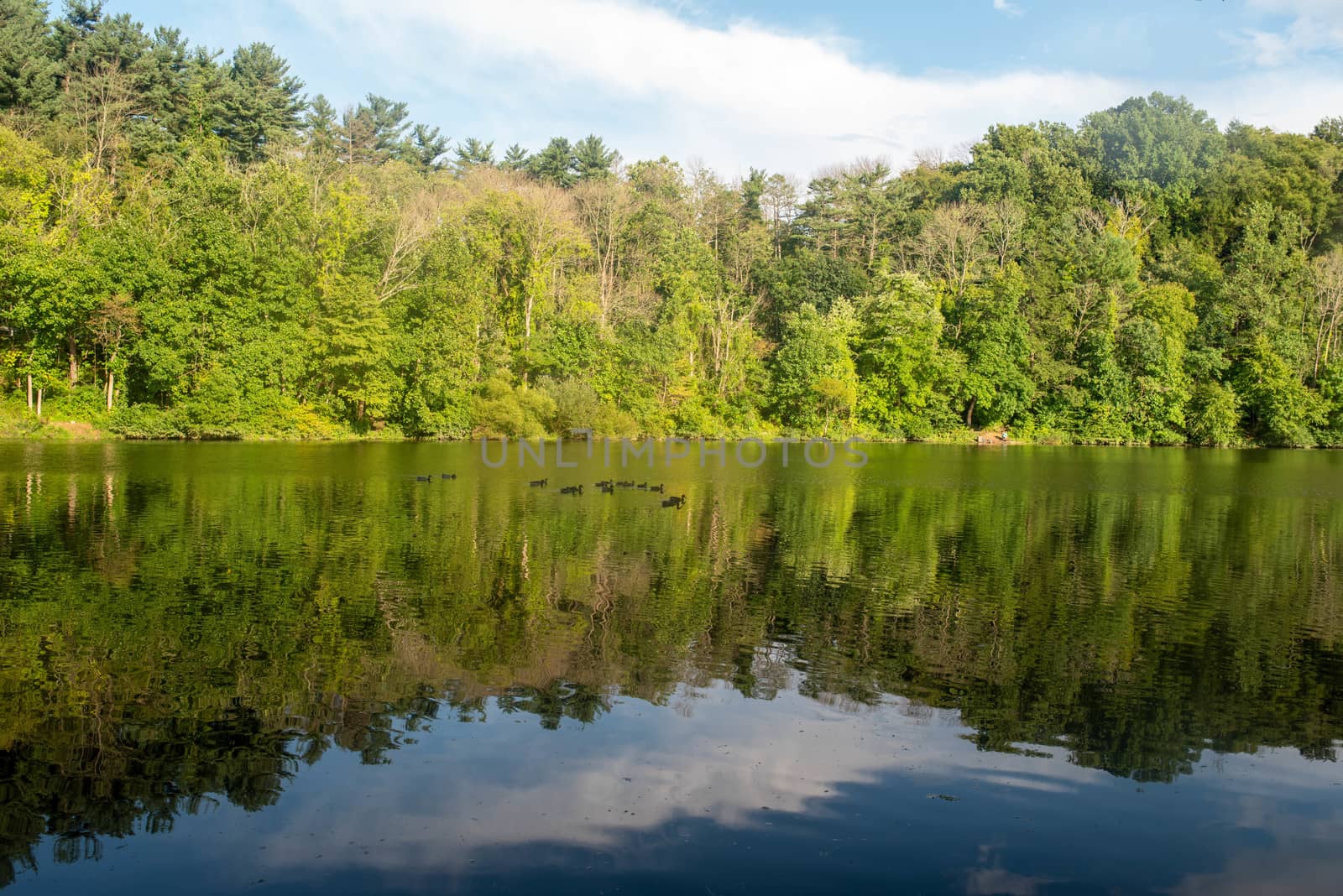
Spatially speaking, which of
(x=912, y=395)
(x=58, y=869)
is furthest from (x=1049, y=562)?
(x=912, y=395)

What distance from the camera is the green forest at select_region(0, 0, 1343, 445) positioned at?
50375 mm

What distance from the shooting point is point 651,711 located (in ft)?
34.6

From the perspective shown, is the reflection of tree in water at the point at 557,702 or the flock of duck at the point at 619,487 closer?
the reflection of tree in water at the point at 557,702

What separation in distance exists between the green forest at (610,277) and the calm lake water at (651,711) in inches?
1256

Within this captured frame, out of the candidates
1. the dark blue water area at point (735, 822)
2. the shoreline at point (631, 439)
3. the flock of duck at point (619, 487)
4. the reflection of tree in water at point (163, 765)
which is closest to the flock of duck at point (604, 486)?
the flock of duck at point (619, 487)

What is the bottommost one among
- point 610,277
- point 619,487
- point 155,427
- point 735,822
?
point 735,822

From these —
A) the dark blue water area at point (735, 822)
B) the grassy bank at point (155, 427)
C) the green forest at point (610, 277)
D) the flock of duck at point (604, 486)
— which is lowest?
the dark blue water area at point (735, 822)

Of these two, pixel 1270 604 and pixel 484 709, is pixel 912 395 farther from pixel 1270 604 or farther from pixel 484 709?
pixel 484 709

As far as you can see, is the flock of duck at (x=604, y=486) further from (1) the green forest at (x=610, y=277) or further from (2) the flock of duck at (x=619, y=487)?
(1) the green forest at (x=610, y=277)

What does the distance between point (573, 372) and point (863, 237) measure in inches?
1307

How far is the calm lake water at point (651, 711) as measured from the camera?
24.3ft

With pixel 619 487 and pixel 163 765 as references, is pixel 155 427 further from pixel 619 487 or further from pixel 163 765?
pixel 163 765

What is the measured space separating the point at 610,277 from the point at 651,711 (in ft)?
218

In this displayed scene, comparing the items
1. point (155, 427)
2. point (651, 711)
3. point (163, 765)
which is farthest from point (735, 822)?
point (155, 427)
